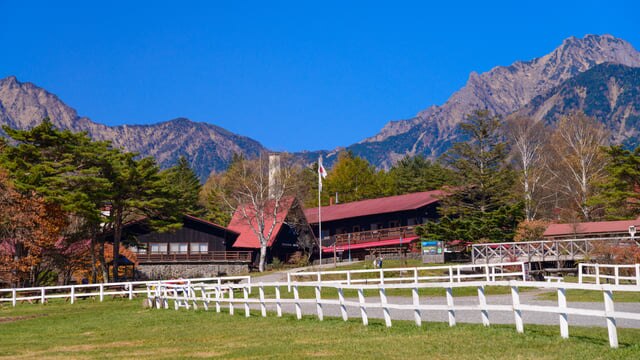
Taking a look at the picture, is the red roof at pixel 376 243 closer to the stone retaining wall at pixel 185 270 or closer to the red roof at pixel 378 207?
the red roof at pixel 378 207

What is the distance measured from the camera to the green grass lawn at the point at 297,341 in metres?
12.4

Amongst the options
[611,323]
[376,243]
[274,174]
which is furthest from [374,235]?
[611,323]

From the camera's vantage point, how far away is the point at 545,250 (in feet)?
154

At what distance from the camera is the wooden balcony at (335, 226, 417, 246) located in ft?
236

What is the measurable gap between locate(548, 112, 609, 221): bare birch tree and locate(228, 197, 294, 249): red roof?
84.3 feet

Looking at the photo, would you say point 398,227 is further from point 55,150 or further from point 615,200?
point 55,150

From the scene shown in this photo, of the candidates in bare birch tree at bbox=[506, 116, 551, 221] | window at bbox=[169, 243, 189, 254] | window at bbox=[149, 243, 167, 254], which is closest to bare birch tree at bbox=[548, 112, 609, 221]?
bare birch tree at bbox=[506, 116, 551, 221]

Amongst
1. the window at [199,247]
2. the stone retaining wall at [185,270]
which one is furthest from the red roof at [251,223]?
the stone retaining wall at [185,270]

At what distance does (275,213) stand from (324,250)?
11.4m

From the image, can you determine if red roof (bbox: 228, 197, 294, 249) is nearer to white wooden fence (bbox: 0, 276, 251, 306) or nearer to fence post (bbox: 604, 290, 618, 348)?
white wooden fence (bbox: 0, 276, 251, 306)

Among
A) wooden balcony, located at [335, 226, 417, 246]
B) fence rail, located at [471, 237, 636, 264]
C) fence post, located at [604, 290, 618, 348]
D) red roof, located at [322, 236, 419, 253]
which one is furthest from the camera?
wooden balcony, located at [335, 226, 417, 246]

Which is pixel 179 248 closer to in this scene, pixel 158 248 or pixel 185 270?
pixel 158 248

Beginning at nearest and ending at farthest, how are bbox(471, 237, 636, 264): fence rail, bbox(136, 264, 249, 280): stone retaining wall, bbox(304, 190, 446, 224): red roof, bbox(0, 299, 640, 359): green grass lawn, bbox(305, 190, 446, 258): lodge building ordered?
bbox(0, 299, 640, 359): green grass lawn
bbox(471, 237, 636, 264): fence rail
bbox(136, 264, 249, 280): stone retaining wall
bbox(304, 190, 446, 224): red roof
bbox(305, 190, 446, 258): lodge building

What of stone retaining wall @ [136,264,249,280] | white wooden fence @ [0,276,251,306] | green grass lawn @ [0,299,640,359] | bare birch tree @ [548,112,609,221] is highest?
bare birch tree @ [548,112,609,221]
